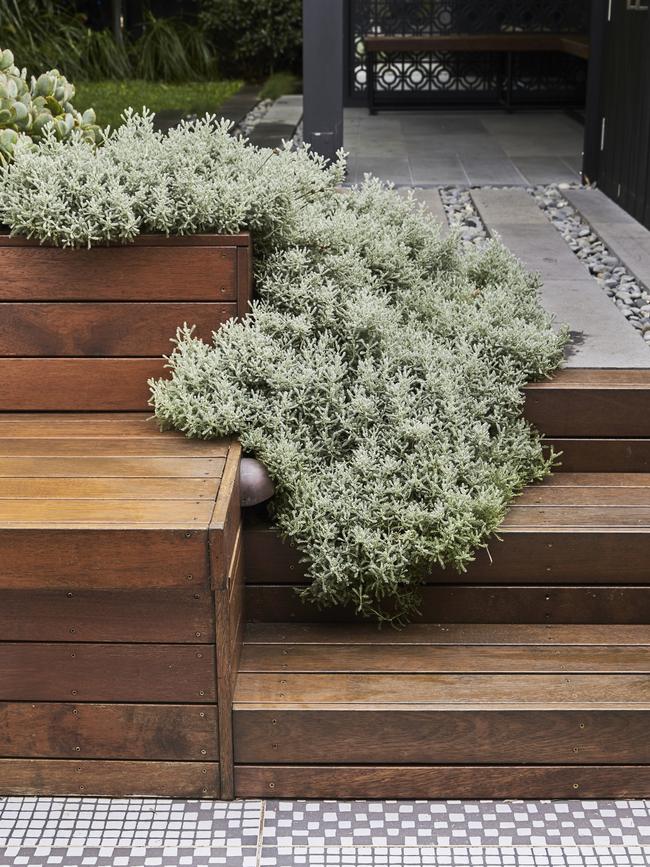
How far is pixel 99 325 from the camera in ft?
9.61

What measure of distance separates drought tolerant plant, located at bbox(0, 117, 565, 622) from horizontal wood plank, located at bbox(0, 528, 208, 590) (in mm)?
383

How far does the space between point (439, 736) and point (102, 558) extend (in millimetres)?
806

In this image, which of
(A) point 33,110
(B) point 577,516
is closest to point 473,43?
(A) point 33,110

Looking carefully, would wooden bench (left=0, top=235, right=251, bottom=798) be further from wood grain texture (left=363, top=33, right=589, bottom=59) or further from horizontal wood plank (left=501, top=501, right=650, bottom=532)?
wood grain texture (left=363, top=33, right=589, bottom=59)

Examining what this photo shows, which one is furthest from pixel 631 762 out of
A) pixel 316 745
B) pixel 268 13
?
pixel 268 13

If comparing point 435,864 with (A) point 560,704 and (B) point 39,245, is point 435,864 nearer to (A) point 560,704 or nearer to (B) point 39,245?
(A) point 560,704

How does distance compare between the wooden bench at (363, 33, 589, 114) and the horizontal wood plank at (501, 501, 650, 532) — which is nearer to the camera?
the horizontal wood plank at (501, 501, 650, 532)

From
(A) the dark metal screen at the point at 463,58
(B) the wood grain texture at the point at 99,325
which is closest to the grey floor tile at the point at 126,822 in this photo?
(B) the wood grain texture at the point at 99,325

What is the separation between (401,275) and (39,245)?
113cm

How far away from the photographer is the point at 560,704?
2.34 meters

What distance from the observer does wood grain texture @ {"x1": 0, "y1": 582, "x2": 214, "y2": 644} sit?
7.43 ft

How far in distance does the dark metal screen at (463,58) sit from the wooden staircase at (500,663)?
7618 millimetres

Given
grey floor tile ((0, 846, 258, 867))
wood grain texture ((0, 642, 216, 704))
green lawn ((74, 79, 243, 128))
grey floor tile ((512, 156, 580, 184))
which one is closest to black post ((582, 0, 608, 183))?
grey floor tile ((512, 156, 580, 184))

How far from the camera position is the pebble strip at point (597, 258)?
3918 mm
